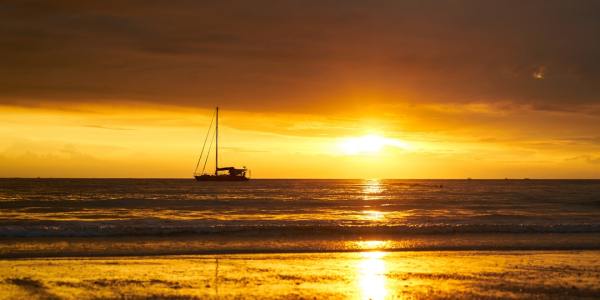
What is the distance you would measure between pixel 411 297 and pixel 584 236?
63.9 ft

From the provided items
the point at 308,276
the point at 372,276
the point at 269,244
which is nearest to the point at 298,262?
the point at 308,276

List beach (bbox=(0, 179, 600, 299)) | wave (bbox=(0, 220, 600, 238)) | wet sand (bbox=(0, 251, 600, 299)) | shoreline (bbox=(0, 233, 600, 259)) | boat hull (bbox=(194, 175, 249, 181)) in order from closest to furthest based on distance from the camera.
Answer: wet sand (bbox=(0, 251, 600, 299))
beach (bbox=(0, 179, 600, 299))
shoreline (bbox=(0, 233, 600, 259))
wave (bbox=(0, 220, 600, 238))
boat hull (bbox=(194, 175, 249, 181))

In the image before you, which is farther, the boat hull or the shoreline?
the boat hull

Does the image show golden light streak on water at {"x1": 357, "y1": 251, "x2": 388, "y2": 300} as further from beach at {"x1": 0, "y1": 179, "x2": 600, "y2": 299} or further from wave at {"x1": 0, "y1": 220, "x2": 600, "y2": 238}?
wave at {"x1": 0, "y1": 220, "x2": 600, "y2": 238}

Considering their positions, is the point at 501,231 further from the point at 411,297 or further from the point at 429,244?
the point at 411,297

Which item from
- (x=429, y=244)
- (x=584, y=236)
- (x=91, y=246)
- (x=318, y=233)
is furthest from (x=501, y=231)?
(x=91, y=246)

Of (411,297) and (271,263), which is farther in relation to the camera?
(271,263)

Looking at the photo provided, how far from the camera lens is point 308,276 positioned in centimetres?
1706

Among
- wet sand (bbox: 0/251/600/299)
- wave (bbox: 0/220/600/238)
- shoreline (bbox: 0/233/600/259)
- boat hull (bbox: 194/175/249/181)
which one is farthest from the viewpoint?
boat hull (bbox: 194/175/249/181)

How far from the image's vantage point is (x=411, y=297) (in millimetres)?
14273

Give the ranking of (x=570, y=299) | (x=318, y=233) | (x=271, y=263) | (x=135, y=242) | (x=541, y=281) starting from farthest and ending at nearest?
(x=318, y=233) → (x=135, y=242) → (x=271, y=263) → (x=541, y=281) → (x=570, y=299)

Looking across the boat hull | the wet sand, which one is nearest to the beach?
the wet sand

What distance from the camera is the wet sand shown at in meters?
14.7

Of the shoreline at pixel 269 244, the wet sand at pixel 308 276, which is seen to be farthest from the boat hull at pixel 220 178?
the wet sand at pixel 308 276
